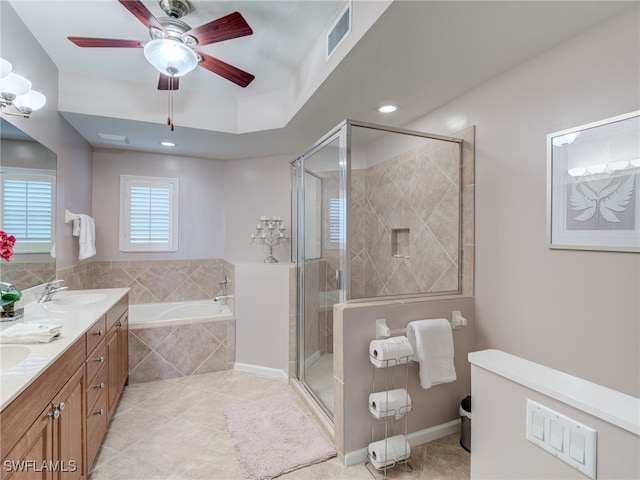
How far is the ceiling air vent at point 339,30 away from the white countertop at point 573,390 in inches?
69.7

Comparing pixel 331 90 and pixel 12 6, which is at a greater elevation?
pixel 12 6

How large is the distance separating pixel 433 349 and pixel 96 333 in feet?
6.63

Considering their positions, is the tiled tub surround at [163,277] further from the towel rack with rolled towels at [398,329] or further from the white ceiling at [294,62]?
the towel rack with rolled towels at [398,329]

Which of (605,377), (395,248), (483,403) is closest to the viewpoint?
(483,403)

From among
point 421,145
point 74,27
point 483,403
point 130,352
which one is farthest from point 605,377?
point 74,27

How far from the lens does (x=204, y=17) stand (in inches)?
77.2

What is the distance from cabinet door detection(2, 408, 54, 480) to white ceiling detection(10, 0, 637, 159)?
2185 millimetres

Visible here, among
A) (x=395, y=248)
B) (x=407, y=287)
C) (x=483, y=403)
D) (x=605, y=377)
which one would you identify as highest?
(x=395, y=248)

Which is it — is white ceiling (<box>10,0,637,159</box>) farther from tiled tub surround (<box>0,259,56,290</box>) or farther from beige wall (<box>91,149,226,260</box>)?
tiled tub surround (<box>0,259,56,290</box>)

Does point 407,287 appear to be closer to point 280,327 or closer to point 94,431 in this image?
point 280,327

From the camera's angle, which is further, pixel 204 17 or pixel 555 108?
pixel 204 17

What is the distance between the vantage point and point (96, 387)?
180cm

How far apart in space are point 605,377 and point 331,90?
2273 millimetres

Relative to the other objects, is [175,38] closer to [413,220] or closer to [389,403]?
[413,220]
